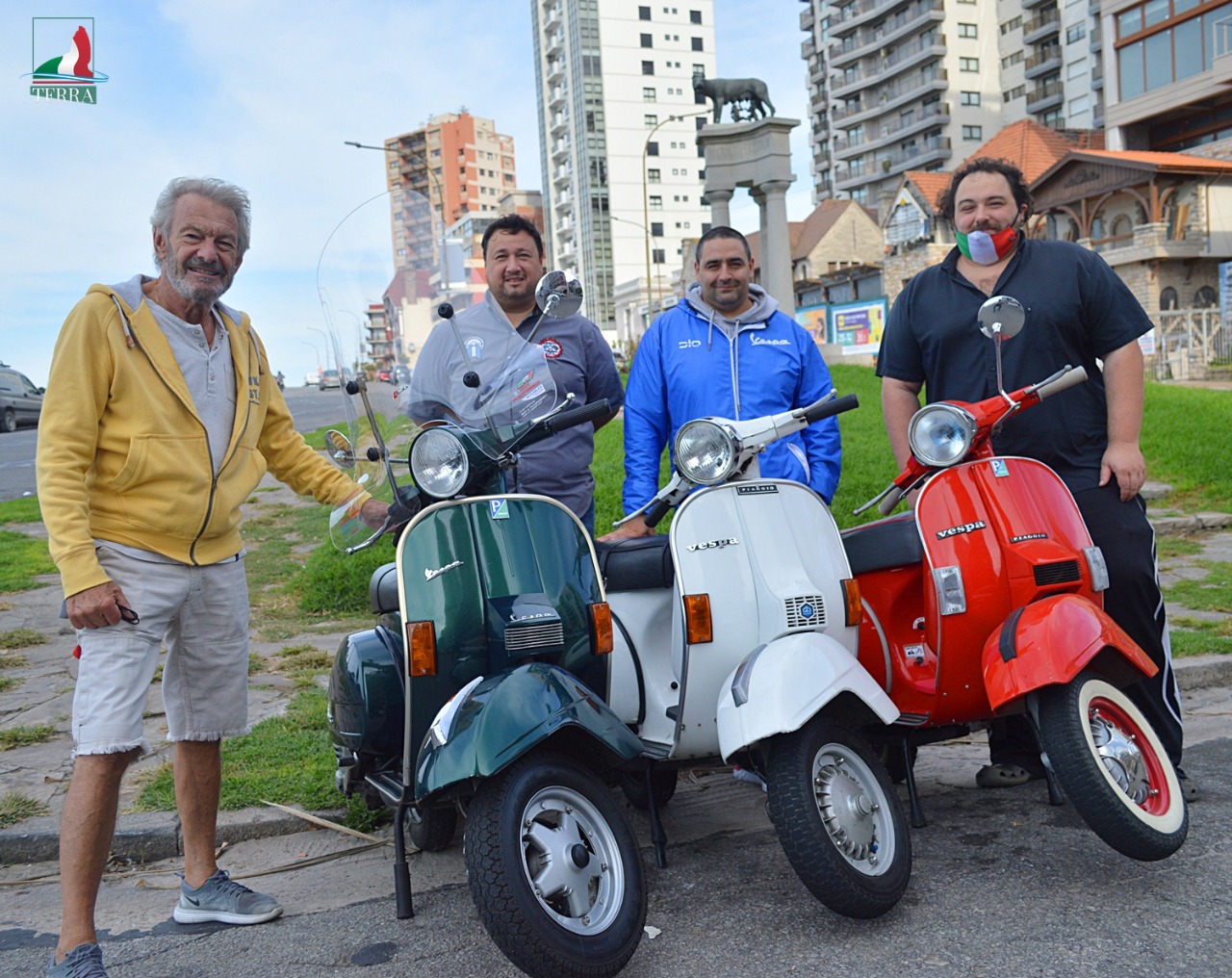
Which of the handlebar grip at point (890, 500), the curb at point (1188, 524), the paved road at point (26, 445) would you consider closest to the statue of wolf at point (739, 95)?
the paved road at point (26, 445)

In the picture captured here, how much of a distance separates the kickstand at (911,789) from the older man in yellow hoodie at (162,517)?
1.74 meters

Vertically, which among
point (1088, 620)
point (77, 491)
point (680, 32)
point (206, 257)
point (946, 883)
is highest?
point (680, 32)

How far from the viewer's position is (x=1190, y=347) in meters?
25.5

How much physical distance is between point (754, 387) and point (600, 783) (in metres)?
1.83

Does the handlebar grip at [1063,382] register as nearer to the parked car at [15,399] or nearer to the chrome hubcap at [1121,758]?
the chrome hubcap at [1121,758]

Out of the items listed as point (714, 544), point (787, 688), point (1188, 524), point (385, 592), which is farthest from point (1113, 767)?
point (1188, 524)

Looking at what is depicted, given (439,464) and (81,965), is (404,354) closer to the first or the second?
(439,464)

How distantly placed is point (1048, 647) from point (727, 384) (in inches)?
61.2

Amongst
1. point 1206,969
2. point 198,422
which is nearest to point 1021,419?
point 1206,969

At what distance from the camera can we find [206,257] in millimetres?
3006

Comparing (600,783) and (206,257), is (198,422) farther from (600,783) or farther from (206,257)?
(600,783)

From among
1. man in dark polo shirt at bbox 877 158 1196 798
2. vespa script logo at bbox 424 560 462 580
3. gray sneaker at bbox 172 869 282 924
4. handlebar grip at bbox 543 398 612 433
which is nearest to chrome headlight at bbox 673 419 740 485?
handlebar grip at bbox 543 398 612 433

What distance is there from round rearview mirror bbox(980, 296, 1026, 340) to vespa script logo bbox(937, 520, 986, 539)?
58cm

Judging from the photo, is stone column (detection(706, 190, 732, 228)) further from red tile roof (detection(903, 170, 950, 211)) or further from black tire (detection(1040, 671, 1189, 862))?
red tile roof (detection(903, 170, 950, 211))
